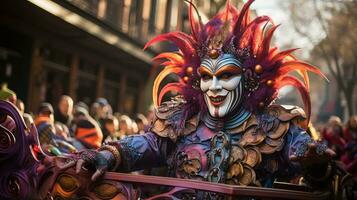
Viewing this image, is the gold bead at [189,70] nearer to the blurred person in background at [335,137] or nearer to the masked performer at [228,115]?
the masked performer at [228,115]

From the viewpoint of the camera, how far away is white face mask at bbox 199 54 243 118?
4184mm

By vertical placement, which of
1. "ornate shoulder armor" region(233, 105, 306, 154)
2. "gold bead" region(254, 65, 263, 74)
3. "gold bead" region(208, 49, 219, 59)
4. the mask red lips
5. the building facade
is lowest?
"ornate shoulder armor" region(233, 105, 306, 154)

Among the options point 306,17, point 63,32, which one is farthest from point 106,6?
point 306,17

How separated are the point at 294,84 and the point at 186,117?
81 cm

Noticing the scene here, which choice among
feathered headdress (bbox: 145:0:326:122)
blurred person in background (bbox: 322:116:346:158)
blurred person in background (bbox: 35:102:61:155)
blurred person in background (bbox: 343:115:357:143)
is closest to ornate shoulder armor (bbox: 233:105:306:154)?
feathered headdress (bbox: 145:0:326:122)

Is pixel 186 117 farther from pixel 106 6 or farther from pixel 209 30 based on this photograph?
pixel 106 6

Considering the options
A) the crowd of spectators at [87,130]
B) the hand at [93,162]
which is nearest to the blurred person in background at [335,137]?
the crowd of spectators at [87,130]

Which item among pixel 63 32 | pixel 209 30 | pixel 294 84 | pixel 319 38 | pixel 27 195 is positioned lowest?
pixel 27 195

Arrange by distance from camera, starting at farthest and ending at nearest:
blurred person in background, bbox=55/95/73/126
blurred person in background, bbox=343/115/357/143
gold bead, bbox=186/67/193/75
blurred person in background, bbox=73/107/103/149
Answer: blurred person in background, bbox=55/95/73/126
blurred person in background, bbox=343/115/357/143
blurred person in background, bbox=73/107/103/149
gold bead, bbox=186/67/193/75

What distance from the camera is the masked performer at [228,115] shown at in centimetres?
406

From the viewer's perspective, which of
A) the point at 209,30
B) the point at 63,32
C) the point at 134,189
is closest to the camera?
the point at 134,189

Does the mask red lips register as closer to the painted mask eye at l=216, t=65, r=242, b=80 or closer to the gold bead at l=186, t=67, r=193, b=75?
the painted mask eye at l=216, t=65, r=242, b=80

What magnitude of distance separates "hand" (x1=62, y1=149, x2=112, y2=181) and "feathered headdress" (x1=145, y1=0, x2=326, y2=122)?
2.83 feet

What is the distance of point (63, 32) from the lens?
503 inches
